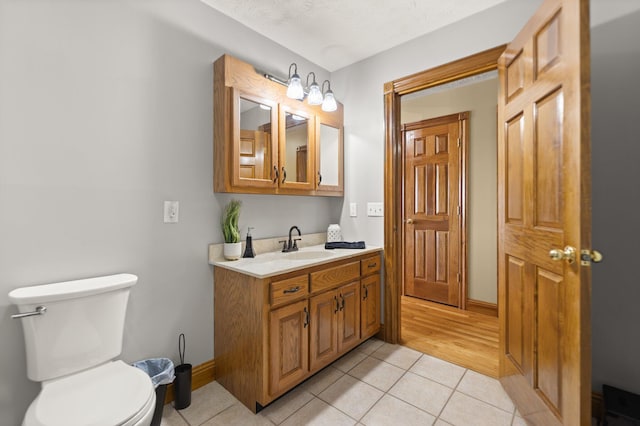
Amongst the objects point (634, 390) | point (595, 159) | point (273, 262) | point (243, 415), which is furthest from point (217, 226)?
point (634, 390)

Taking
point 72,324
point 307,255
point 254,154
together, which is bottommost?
point 72,324

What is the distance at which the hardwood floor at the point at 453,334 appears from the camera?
2238mm

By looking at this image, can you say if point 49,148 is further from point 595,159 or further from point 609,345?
point 609,345

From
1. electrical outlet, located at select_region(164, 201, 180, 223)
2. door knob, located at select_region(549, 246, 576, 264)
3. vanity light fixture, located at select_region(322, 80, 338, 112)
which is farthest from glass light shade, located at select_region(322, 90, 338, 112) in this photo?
door knob, located at select_region(549, 246, 576, 264)

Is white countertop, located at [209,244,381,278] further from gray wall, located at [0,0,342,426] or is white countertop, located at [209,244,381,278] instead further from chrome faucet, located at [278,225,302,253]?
gray wall, located at [0,0,342,426]

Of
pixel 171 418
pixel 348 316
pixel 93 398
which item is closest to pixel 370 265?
pixel 348 316

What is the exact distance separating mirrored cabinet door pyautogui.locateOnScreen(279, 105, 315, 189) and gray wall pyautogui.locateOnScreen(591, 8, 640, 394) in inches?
70.4

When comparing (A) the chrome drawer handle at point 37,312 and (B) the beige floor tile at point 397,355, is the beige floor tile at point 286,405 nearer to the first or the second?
(B) the beige floor tile at point 397,355

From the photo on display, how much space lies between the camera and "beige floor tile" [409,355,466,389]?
77.4 inches

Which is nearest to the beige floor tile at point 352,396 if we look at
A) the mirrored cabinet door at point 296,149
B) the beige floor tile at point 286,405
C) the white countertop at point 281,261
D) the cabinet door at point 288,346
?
the beige floor tile at point 286,405

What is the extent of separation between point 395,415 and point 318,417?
43cm

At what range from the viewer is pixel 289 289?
172cm

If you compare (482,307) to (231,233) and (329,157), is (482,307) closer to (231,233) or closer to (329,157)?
(329,157)

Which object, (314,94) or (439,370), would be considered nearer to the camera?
(439,370)
